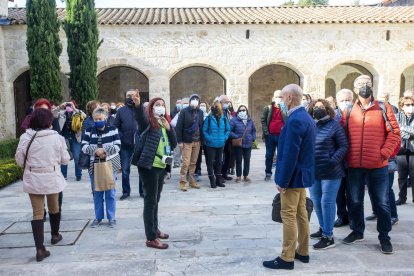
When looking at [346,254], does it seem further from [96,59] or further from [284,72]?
[284,72]

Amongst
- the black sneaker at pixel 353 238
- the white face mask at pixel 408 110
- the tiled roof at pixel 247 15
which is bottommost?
the black sneaker at pixel 353 238

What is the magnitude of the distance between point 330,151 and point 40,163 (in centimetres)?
312

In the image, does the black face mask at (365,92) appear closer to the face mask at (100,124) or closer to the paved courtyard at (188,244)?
the paved courtyard at (188,244)

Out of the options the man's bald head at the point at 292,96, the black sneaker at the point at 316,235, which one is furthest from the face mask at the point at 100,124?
the black sneaker at the point at 316,235

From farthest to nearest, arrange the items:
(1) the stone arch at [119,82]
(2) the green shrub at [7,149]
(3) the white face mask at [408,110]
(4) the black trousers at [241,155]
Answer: (1) the stone arch at [119,82] < (2) the green shrub at [7,149] < (4) the black trousers at [241,155] < (3) the white face mask at [408,110]

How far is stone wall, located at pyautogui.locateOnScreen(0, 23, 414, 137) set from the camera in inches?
545

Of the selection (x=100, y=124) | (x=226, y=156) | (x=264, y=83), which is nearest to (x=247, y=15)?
(x=264, y=83)

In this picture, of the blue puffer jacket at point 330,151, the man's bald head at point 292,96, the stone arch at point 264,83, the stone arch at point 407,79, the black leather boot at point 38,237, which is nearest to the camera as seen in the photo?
the man's bald head at point 292,96

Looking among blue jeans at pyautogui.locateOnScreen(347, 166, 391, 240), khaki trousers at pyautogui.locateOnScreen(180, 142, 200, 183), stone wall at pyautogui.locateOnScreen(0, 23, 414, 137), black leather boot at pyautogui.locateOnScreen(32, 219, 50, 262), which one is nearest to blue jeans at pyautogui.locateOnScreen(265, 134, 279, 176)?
khaki trousers at pyautogui.locateOnScreen(180, 142, 200, 183)

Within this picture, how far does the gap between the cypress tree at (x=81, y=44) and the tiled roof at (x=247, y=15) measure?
0.93 m

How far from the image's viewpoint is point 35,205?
4.17 metres

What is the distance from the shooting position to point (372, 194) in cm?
432

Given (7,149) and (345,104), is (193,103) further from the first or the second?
(7,149)

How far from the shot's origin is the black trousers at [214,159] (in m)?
7.51
